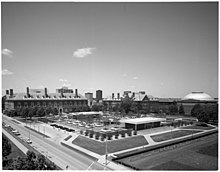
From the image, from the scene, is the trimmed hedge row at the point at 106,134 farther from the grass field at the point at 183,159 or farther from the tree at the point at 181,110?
the tree at the point at 181,110

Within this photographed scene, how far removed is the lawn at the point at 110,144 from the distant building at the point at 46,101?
26.0 feet

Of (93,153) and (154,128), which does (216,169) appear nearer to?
(93,153)

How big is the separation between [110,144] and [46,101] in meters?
11.0

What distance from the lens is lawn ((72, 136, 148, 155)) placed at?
6.33 metres

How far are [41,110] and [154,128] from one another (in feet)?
26.8

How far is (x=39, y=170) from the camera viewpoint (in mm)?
3893

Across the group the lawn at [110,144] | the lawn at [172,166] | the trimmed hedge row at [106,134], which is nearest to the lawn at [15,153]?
the lawn at [110,144]

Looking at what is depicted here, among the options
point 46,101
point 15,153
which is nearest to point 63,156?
point 15,153

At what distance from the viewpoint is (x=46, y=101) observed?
655 inches

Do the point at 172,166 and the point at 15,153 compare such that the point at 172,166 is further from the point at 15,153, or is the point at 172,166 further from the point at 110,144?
the point at 15,153

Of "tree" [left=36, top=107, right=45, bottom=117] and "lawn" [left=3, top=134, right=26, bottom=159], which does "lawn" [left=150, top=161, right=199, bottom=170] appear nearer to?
"lawn" [left=3, top=134, right=26, bottom=159]

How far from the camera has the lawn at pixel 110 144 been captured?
6328mm

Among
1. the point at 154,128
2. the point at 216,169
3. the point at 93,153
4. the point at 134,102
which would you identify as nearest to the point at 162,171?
the point at 216,169

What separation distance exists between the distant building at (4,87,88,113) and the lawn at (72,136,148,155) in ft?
26.0
